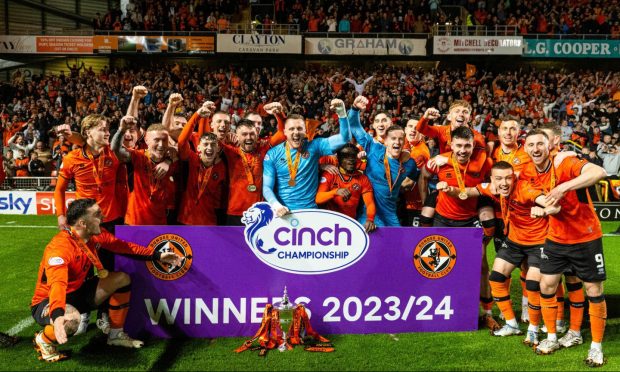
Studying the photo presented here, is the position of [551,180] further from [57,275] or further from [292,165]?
[57,275]

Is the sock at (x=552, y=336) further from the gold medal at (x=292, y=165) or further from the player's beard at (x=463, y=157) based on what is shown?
the gold medal at (x=292, y=165)

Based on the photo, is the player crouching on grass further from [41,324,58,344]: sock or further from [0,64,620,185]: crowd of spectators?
[0,64,620,185]: crowd of spectators

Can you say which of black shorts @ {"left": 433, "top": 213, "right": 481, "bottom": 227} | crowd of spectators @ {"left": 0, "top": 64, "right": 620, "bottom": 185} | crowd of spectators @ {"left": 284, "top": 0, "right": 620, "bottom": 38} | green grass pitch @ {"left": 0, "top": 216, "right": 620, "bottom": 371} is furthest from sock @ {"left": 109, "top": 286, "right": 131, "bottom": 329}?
crowd of spectators @ {"left": 284, "top": 0, "right": 620, "bottom": 38}

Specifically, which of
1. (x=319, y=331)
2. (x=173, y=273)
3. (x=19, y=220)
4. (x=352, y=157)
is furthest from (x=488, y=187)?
(x=19, y=220)

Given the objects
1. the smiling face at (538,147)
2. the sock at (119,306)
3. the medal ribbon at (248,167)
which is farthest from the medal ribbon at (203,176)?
the smiling face at (538,147)

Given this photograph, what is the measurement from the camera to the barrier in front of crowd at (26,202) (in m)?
12.1

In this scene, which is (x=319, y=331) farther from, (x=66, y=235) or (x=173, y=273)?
(x=66, y=235)

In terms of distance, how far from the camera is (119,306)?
4.56m

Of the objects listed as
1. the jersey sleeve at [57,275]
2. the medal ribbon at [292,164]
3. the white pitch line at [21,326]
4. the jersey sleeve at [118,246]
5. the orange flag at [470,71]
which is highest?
the orange flag at [470,71]

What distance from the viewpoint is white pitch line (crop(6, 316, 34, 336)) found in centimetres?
495

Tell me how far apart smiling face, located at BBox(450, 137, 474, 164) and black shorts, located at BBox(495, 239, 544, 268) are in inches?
37.0

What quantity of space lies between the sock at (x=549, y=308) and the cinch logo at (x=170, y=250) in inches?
128

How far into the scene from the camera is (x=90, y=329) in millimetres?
5082

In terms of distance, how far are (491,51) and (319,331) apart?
2074 centimetres
